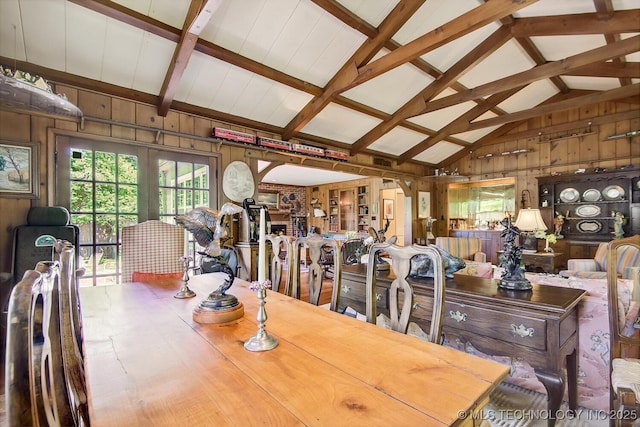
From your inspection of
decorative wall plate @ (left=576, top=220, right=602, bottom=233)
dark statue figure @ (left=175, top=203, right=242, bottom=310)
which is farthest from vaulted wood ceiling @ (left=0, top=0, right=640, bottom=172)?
decorative wall plate @ (left=576, top=220, right=602, bottom=233)

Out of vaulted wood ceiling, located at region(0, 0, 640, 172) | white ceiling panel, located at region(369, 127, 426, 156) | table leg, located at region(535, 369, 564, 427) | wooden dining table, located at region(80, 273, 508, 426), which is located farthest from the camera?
white ceiling panel, located at region(369, 127, 426, 156)

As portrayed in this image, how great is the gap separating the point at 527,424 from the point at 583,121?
21.4 ft

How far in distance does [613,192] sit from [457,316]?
6.00 metres

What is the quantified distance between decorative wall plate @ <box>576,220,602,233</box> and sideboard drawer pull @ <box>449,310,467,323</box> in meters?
5.89

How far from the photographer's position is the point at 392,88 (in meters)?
4.52

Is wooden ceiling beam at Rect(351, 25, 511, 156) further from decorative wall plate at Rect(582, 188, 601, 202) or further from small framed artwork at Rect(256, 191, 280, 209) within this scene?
small framed artwork at Rect(256, 191, 280, 209)

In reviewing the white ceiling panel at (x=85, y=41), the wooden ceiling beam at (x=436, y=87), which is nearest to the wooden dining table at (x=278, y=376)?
the white ceiling panel at (x=85, y=41)

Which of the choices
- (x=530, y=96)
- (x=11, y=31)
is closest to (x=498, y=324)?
(x=11, y=31)

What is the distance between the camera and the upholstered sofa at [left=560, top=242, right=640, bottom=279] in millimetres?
2979

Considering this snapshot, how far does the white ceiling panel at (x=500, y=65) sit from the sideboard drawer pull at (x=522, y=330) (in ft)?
14.0

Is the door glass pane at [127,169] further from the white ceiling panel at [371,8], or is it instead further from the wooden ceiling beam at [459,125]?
the wooden ceiling beam at [459,125]

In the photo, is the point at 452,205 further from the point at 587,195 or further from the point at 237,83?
the point at 237,83

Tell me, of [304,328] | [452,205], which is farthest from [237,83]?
[452,205]

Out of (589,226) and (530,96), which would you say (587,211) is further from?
(530,96)
